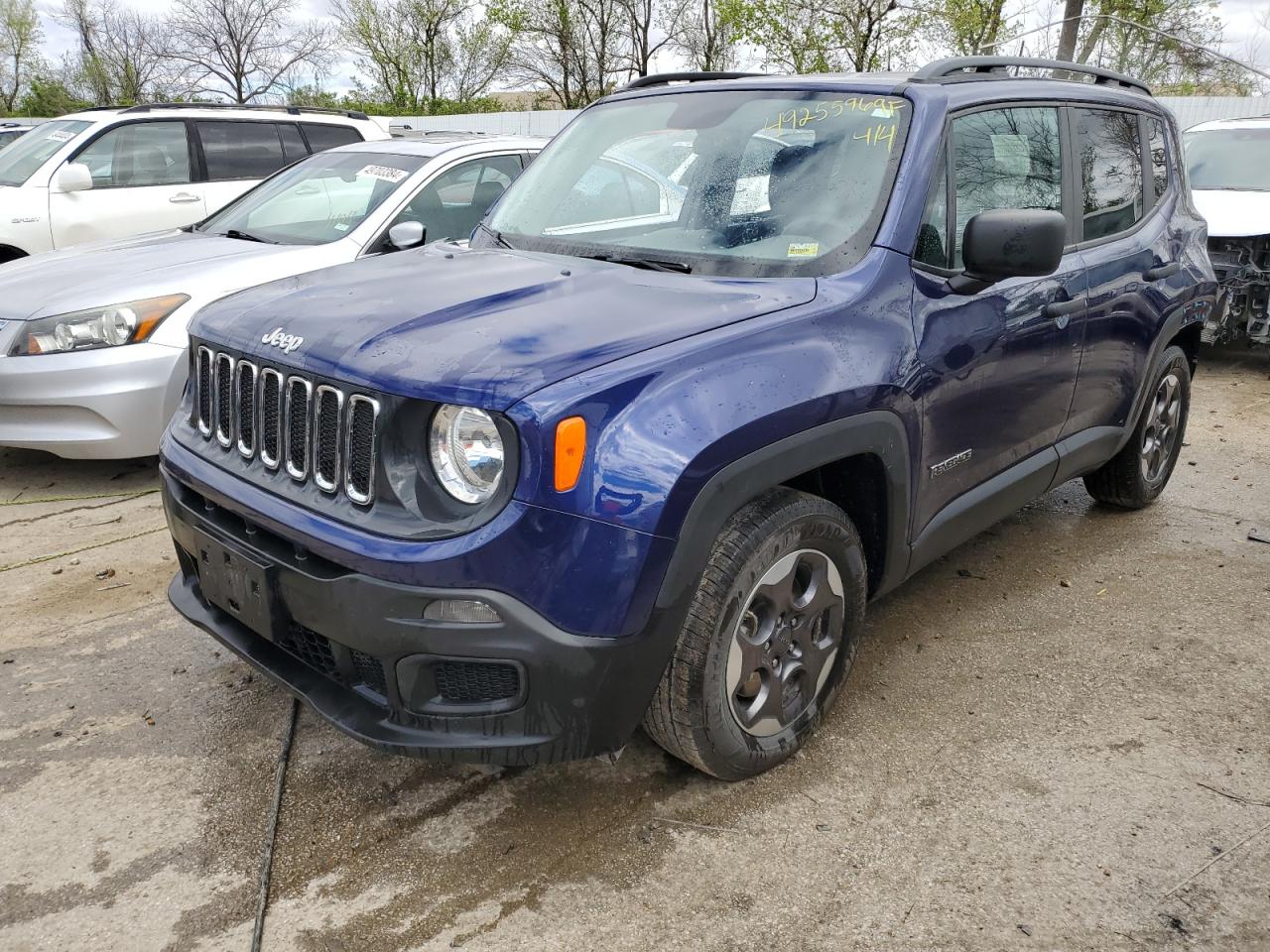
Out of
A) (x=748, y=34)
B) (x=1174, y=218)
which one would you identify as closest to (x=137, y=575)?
(x=1174, y=218)

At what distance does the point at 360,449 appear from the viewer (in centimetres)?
235

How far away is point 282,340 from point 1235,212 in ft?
26.9

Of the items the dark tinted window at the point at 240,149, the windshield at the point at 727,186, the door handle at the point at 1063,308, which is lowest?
the door handle at the point at 1063,308

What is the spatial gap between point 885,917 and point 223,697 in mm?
2099

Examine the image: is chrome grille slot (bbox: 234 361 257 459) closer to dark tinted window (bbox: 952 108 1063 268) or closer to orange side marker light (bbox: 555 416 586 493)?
orange side marker light (bbox: 555 416 586 493)

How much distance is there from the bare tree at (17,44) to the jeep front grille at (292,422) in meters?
55.3

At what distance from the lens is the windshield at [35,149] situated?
7828mm

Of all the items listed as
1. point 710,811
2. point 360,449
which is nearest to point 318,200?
point 360,449

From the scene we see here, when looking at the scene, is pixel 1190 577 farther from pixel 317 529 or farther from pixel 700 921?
pixel 317 529

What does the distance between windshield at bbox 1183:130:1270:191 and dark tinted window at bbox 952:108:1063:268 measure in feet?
21.8

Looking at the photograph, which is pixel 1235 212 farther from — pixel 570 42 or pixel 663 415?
pixel 570 42

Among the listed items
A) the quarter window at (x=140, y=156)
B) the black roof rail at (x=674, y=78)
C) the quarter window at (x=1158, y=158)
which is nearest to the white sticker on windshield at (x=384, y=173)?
the black roof rail at (x=674, y=78)

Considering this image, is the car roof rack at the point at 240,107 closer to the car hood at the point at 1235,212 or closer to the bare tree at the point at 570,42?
the car hood at the point at 1235,212

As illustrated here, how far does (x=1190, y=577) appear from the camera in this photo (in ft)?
14.0
